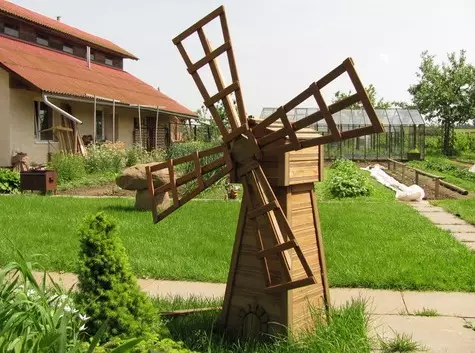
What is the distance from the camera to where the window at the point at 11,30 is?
22000 mm

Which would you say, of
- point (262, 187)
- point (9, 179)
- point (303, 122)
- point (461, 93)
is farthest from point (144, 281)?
point (461, 93)

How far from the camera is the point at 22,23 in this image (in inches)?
896

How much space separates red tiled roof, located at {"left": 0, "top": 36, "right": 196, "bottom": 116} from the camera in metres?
17.9

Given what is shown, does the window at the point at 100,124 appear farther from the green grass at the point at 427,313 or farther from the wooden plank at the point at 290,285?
the wooden plank at the point at 290,285

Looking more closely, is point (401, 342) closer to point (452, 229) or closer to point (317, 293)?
point (317, 293)

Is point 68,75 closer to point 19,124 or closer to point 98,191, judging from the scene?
point 19,124

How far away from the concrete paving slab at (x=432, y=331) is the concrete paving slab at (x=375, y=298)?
0.19m

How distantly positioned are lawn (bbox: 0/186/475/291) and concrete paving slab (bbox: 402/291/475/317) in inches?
7.8

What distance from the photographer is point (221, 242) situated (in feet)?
25.6

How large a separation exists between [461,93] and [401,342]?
33.6 m

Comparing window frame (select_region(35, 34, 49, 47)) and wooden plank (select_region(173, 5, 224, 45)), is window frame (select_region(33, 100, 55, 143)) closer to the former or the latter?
window frame (select_region(35, 34, 49, 47))

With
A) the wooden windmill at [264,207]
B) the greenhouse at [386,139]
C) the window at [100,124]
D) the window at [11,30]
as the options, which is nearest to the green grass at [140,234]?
the wooden windmill at [264,207]

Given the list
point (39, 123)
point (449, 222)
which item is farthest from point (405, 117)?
point (449, 222)

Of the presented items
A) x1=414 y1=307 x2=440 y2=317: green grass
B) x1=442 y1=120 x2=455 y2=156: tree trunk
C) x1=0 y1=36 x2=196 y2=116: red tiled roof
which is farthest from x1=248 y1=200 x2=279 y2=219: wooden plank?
x1=442 y1=120 x2=455 y2=156: tree trunk
